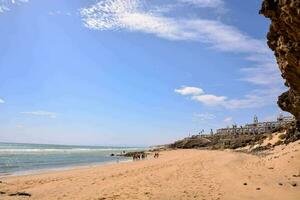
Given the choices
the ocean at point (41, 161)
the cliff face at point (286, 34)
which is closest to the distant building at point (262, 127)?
the ocean at point (41, 161)

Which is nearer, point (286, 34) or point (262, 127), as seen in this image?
point (286, 34)

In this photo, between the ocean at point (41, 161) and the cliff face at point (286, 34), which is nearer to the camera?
the cliff face at point (286, 34)

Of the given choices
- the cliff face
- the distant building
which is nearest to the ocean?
the cliff face

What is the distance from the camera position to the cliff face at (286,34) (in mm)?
10148

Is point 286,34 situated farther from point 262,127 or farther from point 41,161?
point 262,127

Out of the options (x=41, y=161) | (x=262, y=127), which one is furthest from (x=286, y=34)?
(x=262, y=127)

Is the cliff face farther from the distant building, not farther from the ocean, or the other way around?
the distant building

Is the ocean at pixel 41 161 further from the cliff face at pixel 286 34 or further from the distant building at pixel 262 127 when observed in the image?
the distant building at pixel 262 127

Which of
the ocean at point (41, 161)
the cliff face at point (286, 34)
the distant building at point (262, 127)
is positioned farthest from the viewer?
the distant building at point (262, 127)

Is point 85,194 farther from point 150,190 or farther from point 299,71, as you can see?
point 299,71

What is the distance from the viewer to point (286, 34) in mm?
12695

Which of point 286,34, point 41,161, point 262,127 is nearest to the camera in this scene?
point 286,34

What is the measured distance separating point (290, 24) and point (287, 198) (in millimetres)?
6473

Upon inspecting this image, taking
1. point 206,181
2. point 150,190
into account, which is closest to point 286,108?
point 206,181
